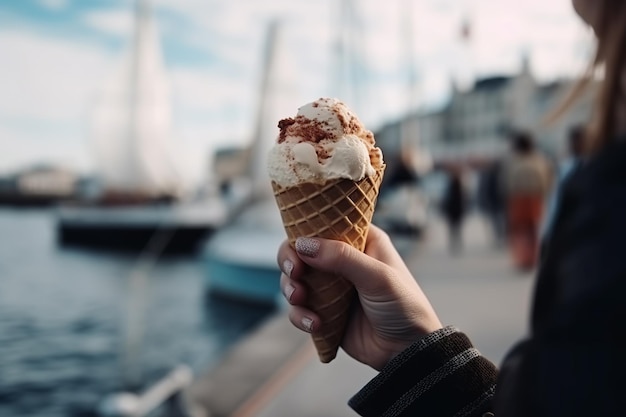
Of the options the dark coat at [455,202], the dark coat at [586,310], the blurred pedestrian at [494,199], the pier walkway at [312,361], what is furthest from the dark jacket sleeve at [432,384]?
the dark coat at [455,202]

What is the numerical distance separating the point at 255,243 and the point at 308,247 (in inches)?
439

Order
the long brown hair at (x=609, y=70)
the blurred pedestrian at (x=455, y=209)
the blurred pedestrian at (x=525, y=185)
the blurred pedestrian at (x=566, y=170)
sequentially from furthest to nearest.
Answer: the blurred pedestrian at (x=455, y=209) → the blurred pedestrian at (x=525, y=185) → the blurred pedestrian at (x=566, y=170) → the long brown hair at (x=609, y=70)

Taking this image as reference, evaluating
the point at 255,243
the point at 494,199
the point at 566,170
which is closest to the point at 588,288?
the point at 566,170

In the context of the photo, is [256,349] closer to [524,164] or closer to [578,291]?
[524,164]

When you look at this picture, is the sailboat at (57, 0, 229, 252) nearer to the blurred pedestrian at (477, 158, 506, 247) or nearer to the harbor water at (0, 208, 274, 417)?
the harbor water at (0, 208, 274, 417)

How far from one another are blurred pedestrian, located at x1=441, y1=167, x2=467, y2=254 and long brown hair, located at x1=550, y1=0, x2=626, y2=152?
10792mm

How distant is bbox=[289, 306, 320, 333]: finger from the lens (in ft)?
4.30

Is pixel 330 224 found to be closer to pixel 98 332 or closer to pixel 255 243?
pixel 255 243

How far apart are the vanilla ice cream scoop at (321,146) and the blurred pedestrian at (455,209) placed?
10.2 meters

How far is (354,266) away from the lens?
117cm

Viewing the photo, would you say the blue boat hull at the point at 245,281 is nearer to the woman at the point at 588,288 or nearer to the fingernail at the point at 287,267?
the fingernail at the point at 287,267

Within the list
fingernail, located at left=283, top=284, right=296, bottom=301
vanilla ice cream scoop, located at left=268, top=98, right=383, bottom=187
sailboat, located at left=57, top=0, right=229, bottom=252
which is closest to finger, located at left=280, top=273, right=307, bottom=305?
fingernail, located at left=283, top=284, right=296, bottom=301

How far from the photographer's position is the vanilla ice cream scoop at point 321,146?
52.2 inches

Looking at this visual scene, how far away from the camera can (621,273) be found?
1.87 feet
